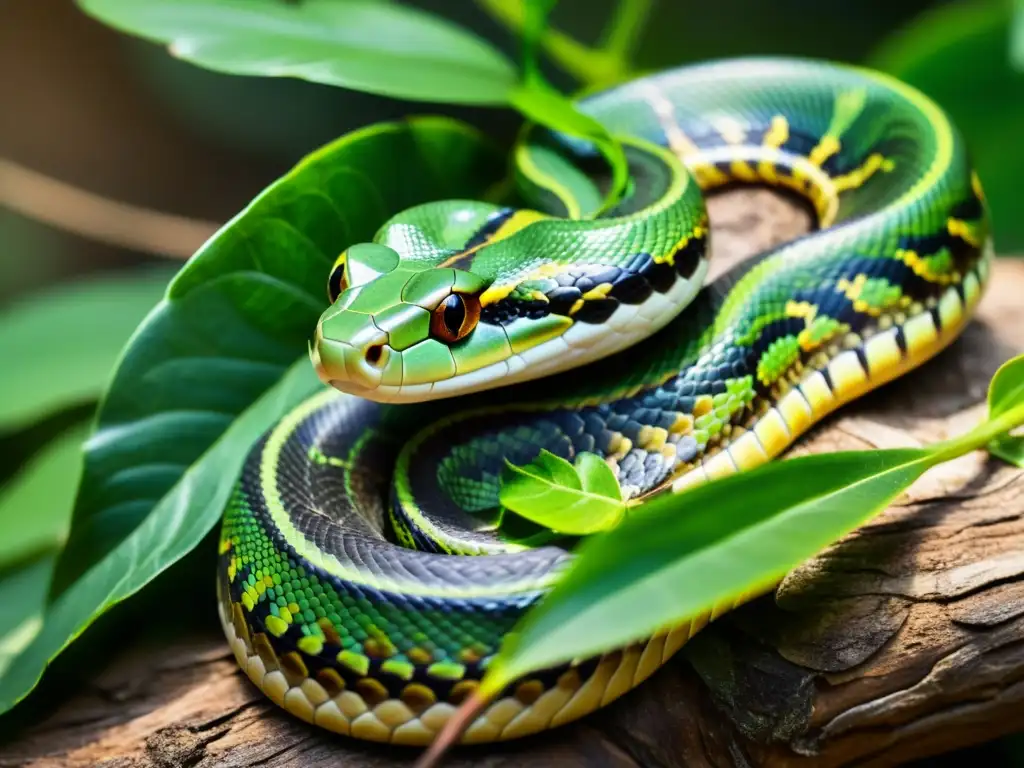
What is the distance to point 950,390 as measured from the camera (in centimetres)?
244

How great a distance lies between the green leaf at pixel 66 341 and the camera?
296cm

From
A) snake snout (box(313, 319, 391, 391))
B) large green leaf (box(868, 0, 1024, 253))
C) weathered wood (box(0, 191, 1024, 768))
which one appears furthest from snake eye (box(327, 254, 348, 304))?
large green leaf (box(868, 0, 1024, 253))

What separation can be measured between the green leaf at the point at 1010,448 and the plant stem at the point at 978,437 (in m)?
0.22

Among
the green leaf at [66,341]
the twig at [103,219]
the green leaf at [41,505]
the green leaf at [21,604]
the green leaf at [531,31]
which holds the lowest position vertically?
the green leaf at [21,604]

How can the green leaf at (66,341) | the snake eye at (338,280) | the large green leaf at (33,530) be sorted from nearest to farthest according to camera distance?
the snake eye at (338,280) < the large green leaf at (33,530) < the green leaf at (66,341)

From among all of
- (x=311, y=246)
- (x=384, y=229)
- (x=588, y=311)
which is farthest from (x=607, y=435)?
(x=311, y=246)

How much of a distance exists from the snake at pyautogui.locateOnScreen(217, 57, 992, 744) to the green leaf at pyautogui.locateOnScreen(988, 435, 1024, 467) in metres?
0.32

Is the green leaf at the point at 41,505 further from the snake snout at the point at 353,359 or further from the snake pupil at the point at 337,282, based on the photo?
the snake snout at the point at 353,359

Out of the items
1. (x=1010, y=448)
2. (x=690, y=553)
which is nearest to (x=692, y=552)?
(x=690, y=553)

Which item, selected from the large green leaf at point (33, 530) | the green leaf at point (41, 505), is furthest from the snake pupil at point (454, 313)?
the green leaf at point (41, 505)

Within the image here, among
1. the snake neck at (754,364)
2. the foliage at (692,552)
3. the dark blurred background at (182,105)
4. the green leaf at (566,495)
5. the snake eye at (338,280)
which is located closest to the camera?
the foliage at (692,552)

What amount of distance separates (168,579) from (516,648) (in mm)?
1340

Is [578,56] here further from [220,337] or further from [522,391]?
[220,337]

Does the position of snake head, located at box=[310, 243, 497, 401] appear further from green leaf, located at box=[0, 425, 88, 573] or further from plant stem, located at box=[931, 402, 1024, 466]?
green leaf, located at box=[0, 425, 88, 573]
